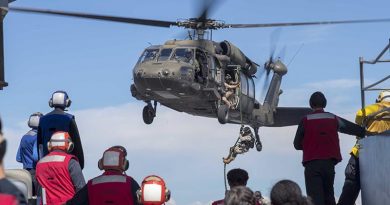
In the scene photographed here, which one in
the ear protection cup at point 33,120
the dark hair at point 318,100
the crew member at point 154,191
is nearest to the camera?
the crew member at point 154,191

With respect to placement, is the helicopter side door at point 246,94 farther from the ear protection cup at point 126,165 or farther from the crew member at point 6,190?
the crew member at point 6,190

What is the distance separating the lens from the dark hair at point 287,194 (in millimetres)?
5523

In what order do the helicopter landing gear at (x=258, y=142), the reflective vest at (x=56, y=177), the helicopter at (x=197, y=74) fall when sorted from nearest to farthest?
1. the reflective vest at (x=56, y=177)
2. the helicopter at (x=197, y=74)
3. the helicopter landing gear at (x=258, y=142)

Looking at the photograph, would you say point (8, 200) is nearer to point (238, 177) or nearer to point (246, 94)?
point (238, 177)

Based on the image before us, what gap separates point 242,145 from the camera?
2050 cm

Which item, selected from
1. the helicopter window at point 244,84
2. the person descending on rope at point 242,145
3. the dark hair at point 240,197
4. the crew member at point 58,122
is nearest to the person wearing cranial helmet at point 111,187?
the dark hair at point 240,197

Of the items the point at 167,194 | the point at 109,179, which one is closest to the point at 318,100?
the point at 109,179

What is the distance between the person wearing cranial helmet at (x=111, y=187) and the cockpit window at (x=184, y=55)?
1537 centimetres

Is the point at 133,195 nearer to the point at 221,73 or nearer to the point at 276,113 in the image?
Result: the point at 221,73

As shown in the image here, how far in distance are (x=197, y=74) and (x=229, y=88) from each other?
1.77m

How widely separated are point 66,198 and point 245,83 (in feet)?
55.0

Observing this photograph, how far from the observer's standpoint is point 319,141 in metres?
10.2

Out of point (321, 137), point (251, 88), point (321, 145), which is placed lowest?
point (321, 145)

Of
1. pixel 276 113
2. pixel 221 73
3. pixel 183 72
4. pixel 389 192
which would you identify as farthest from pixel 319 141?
pixel 276 113
